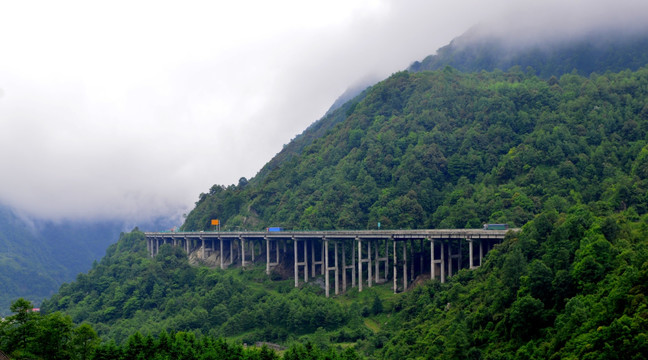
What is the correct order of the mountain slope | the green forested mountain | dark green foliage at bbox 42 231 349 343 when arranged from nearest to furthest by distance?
1. the green forested mountain
2. dark green foliage at bbox 42 231 349 343
3. the mountain slope

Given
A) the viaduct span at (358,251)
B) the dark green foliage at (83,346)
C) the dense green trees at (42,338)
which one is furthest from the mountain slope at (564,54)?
the dense green trees at (42,338)

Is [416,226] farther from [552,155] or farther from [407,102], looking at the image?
[407,102]

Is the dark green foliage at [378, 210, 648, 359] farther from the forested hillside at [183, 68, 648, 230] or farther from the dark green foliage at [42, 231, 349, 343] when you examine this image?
the forested hillside at [183, 68, 648, 230]

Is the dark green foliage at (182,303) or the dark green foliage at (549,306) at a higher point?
the dark green foliage at (549,306)

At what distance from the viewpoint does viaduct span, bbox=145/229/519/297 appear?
9606 centimetres

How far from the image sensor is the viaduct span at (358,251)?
96062 millimetres

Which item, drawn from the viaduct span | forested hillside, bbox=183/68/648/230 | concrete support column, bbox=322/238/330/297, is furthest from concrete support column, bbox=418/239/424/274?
concrete support column, bbox=322/238/330/297

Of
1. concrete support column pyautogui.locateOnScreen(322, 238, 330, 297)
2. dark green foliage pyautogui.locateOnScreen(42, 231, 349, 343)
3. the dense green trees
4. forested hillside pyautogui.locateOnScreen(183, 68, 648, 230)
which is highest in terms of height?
forested hillside pyautogui.locateOnScreen(183, 68, 648, 230)

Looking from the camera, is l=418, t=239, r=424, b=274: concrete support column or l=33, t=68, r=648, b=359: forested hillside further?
l=418, t=239, r=424, b=274: concrete support column

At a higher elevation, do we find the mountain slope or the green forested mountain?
the mountain slope

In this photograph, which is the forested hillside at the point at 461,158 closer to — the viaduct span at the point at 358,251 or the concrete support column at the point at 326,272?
the viaduct span at the point at 358,251

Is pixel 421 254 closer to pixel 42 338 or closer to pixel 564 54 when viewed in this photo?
pixel 42 338

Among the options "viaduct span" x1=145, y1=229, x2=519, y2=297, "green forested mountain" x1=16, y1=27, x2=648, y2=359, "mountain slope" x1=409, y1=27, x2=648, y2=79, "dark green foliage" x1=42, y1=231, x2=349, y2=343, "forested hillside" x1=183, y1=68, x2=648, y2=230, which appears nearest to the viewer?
"green forested mountain" x1=16, y1=27, x2=648, y2=359

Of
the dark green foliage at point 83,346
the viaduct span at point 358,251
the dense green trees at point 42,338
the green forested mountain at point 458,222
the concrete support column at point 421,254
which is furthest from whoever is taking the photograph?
the concrete support column at point 421,254
